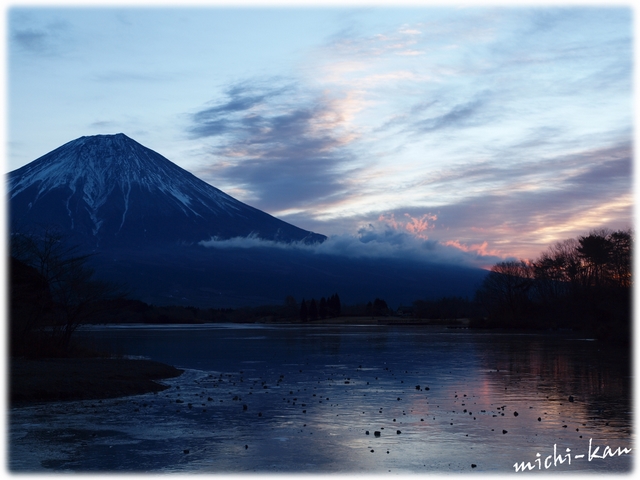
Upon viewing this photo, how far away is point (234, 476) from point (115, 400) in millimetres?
12184

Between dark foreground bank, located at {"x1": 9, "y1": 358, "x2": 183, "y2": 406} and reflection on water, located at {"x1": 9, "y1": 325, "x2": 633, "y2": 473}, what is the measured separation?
4.65ft

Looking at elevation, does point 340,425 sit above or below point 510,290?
below

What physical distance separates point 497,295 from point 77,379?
10627 centimetres

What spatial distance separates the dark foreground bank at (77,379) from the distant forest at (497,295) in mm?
3833

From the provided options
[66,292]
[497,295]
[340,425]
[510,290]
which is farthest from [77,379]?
[497,295]

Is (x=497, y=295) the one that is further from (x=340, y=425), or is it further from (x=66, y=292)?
(x=340, y=425)

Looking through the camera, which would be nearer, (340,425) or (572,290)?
(340,425)

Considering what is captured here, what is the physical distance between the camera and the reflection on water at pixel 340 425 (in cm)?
1429

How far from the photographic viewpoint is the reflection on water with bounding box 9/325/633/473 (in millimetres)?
14289

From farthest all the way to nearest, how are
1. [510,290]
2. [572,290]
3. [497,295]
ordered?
1. [497,295]
2. [510,290]
3. [572,290]

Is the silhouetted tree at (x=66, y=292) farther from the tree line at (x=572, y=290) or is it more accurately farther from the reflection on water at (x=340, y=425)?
the tree line at (x=572, y=290)

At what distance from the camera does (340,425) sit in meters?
18.4

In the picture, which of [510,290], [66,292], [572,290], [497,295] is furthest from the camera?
[497,295]

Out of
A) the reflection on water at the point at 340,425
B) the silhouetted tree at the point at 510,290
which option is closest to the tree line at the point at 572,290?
the silhouetted tree at the point at 510,290
